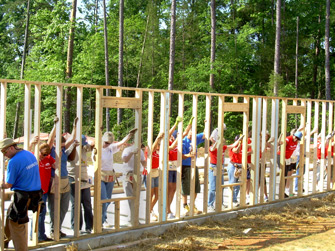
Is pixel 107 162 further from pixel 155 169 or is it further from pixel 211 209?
Answer: pixel 211 209

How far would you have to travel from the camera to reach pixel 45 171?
6.90 metres

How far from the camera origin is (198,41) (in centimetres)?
3328

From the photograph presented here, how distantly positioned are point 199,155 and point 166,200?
40.8ft

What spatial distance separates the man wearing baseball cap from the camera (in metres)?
6.05

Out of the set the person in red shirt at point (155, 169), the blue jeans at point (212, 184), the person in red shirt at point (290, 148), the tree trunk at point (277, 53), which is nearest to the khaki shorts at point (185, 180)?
the person in red shirt at point (155, 169)

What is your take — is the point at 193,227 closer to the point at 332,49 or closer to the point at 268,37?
the point at 268,37

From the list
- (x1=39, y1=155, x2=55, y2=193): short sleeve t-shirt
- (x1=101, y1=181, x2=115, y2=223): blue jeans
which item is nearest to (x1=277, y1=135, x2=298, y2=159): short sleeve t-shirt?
(x1=101, y1=181, x2=115, y2=223): blue jeans

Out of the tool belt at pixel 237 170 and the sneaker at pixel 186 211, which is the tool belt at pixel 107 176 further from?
the tool belt at pixel 237 170

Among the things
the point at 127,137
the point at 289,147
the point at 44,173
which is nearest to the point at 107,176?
the point at 127,137

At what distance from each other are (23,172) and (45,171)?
2.65 ft

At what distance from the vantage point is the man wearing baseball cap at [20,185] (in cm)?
605

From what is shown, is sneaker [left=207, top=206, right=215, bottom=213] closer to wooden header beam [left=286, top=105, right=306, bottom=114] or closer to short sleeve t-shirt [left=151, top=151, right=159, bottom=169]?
short sleeve t-shirt [left=151, top=151, right=159, bottom=169]

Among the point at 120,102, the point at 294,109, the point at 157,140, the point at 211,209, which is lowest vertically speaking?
the point at 211,209

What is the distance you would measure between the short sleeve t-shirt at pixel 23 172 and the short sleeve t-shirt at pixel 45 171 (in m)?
0.58
